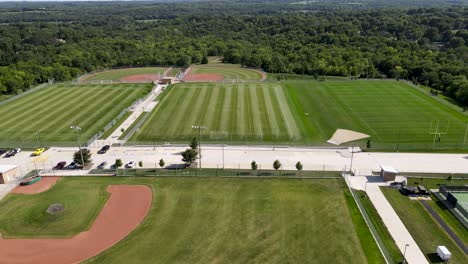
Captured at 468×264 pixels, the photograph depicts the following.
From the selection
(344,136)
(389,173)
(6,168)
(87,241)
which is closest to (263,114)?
(344,136)

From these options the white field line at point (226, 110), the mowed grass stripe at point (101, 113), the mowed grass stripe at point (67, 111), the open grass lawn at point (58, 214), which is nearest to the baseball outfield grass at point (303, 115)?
the white field line at point (226, 110)

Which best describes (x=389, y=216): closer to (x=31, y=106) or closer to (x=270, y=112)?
(x=270, y=112)

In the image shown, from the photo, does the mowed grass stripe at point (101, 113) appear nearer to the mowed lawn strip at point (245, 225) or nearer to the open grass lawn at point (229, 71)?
the mowed lawn strip at point (245, 225)

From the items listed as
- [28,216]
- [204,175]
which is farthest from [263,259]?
[28,216]

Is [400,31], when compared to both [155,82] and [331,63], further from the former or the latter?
[155,82]

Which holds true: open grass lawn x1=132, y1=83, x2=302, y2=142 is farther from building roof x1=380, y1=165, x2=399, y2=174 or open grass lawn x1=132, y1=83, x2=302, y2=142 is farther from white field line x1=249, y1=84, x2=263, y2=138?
building roof x1=380, y1=165, x2=399, y2=174

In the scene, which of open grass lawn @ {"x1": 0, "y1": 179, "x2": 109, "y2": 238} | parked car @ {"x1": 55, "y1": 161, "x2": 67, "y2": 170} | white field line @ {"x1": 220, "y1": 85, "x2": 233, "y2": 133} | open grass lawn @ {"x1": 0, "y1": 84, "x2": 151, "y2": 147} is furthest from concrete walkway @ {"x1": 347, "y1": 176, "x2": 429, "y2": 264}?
open grass lawn @ {"x1": 0, "y1": 84, "x2": 151, "y2": 147}
